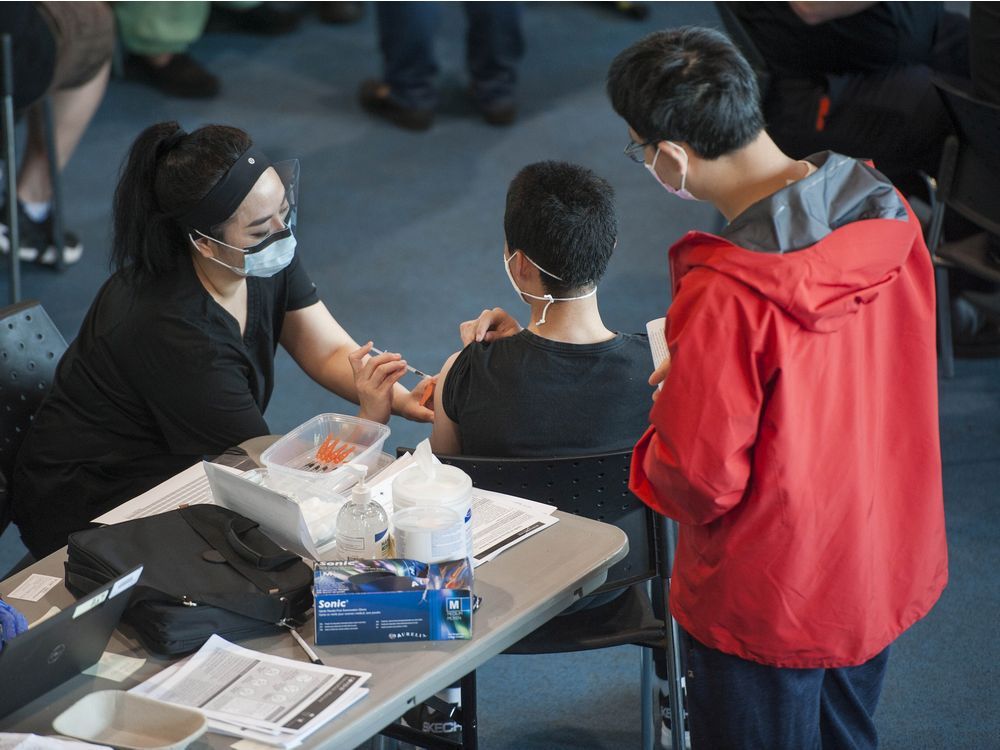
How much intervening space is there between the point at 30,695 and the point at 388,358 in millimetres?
929

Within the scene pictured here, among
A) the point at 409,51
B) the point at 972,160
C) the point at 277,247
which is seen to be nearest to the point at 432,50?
the point at 409,51

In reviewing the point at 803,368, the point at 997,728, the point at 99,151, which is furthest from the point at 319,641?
the point at 99,151

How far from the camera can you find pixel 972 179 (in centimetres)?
292

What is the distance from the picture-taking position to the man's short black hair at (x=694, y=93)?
142 cm

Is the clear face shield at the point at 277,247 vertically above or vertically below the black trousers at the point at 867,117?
above

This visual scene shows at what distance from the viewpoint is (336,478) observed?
72.3 inches

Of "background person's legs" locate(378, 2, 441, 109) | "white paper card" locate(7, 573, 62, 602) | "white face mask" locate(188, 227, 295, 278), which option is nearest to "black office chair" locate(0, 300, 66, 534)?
"white face mask" locate(188, 227, 295, 278)

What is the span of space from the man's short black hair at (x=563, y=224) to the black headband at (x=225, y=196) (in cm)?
48

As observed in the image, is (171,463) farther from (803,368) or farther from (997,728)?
(997,728)

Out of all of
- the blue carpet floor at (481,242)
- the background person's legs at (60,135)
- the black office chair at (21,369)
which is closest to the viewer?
the black office chair at (21,369)

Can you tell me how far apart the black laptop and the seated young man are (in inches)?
26.4

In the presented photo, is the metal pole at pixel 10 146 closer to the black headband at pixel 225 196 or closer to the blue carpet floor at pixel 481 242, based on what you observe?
the blue carpet floor at pixel 481 242

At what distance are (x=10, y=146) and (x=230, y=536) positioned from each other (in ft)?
7.91

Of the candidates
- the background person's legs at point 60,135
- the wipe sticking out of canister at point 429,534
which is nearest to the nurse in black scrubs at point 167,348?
the wipe sticking out of canister at point 429,534
